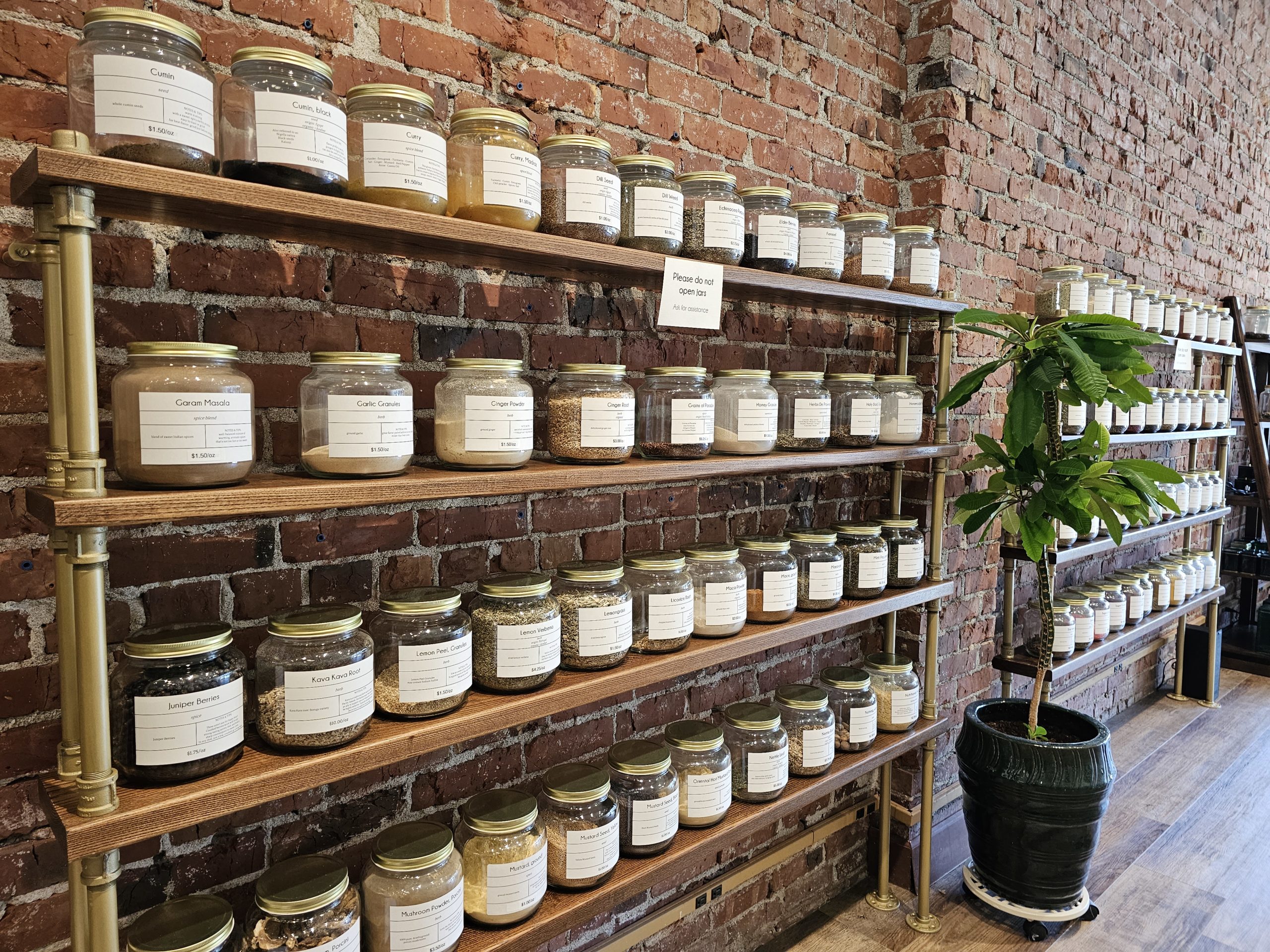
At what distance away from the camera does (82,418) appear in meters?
0.80

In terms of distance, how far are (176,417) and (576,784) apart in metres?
0.87

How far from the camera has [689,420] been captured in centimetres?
138

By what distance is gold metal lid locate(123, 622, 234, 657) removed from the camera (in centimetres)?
89

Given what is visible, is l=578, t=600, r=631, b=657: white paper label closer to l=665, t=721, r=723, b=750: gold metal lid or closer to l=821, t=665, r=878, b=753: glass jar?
l=665, t=721, r=723, b=750: gold metal lid

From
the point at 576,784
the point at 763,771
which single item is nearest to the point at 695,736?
the point at 763,771

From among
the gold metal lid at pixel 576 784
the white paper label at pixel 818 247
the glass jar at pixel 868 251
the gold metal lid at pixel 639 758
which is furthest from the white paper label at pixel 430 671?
the glass jar at pixel 868 251

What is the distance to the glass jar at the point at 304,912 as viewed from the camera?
1004 millimetres

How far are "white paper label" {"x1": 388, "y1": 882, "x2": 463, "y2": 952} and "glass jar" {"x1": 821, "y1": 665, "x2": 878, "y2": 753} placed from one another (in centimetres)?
100

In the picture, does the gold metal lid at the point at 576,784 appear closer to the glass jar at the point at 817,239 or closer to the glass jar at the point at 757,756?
the glass jar at the point at 757,756

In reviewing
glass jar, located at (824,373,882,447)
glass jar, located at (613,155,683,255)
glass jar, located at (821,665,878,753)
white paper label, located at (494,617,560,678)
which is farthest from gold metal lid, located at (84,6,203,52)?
glass jar, located at (821,665,878,753)

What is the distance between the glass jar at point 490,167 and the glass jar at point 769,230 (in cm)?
51

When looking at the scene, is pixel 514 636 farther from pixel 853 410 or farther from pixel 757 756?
pixel 853 410

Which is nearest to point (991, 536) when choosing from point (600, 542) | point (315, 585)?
point (600, 542)

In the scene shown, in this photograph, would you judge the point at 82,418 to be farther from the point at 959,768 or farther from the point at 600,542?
the point at 959,768
